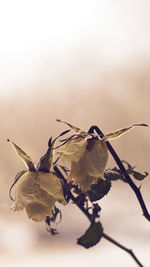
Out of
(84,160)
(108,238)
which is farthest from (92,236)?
(84,160)

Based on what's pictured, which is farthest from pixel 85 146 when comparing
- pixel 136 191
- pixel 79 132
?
pixel 136 191

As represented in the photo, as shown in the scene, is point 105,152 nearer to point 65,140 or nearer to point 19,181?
point 65,140

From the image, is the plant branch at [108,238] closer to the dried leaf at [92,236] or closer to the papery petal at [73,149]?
the dried leaf at [92,236]

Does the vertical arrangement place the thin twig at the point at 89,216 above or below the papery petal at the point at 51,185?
below

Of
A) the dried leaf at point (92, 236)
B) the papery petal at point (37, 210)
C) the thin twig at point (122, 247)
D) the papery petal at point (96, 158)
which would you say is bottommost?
the thin twig at point (122, 247)

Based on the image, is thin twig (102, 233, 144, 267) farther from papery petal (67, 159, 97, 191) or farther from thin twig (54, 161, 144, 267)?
papery petal (67, 159, 97, 191)

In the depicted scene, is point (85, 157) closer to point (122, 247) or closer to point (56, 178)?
point (56, 178)

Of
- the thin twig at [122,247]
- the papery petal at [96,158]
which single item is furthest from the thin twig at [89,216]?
the papery petal at [96,158]
